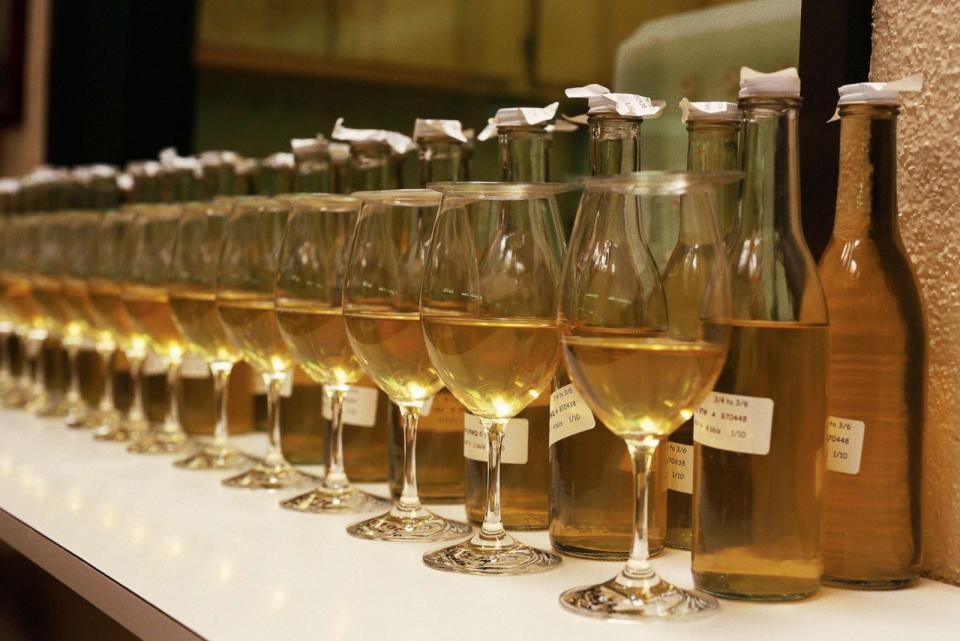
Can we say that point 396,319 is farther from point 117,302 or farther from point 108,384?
point 108,384

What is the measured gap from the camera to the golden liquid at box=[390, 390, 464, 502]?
1139mm

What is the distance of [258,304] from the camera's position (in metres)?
1.21

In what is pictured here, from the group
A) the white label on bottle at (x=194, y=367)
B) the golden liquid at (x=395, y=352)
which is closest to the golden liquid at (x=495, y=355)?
the golden liquid at (x=395, y=352)

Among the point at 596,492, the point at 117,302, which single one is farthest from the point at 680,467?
the point at 117,302

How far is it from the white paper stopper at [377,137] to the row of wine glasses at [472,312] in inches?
2.5

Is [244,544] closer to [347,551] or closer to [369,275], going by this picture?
[347,551]

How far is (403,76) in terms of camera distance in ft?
11.6

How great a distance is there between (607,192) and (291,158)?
665 mm

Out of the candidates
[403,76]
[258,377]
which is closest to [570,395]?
[258,377]

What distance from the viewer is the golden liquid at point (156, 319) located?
57.9 inches

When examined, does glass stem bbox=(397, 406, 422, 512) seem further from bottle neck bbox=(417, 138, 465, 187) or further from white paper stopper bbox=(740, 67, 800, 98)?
white paper stopper bbox=(740, 67, 800, 98)

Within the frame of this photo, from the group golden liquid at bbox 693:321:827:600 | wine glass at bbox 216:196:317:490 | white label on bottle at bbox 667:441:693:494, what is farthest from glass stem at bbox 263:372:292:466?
golden liquid at bbox 693:321:827:600

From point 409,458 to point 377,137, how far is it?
14.5 inches

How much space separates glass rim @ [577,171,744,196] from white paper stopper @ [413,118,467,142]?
13.2 inches
